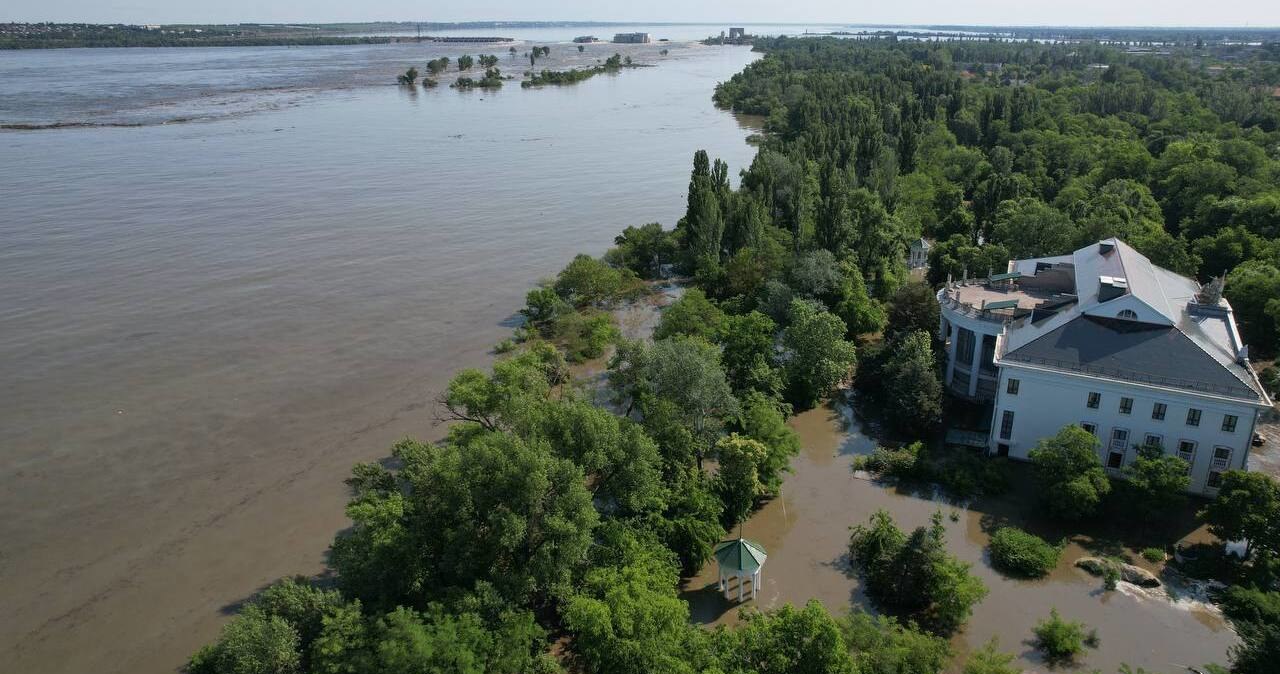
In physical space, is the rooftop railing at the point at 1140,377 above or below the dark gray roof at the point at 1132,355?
below

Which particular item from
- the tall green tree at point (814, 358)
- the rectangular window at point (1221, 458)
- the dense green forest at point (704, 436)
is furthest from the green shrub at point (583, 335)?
the rectangular window at point (1221, 458)

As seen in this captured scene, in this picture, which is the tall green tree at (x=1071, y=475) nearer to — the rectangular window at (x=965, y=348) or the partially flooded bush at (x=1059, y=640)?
the partially flooded bush at (x=1059, y=640)

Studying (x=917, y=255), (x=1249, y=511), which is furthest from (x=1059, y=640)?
(x=917, y=255)

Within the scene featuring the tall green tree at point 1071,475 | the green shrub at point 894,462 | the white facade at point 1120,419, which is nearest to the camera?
the tall green tree at point 1071,475

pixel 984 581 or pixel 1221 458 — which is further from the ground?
pixel 1221 458

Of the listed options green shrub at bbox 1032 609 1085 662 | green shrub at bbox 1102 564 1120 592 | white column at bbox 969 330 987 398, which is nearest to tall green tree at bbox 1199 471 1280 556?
green shrub at bbox 1102 564 1120 592

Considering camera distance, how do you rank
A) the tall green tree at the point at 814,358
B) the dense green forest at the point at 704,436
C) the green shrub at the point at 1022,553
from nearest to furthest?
1. the dense green forest at the point at 704,436
2. the green shrub at the point at 1022,553
3. the tall green tree at the point at 814,358

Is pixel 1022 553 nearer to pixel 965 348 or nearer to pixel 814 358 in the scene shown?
pixel 965 348
